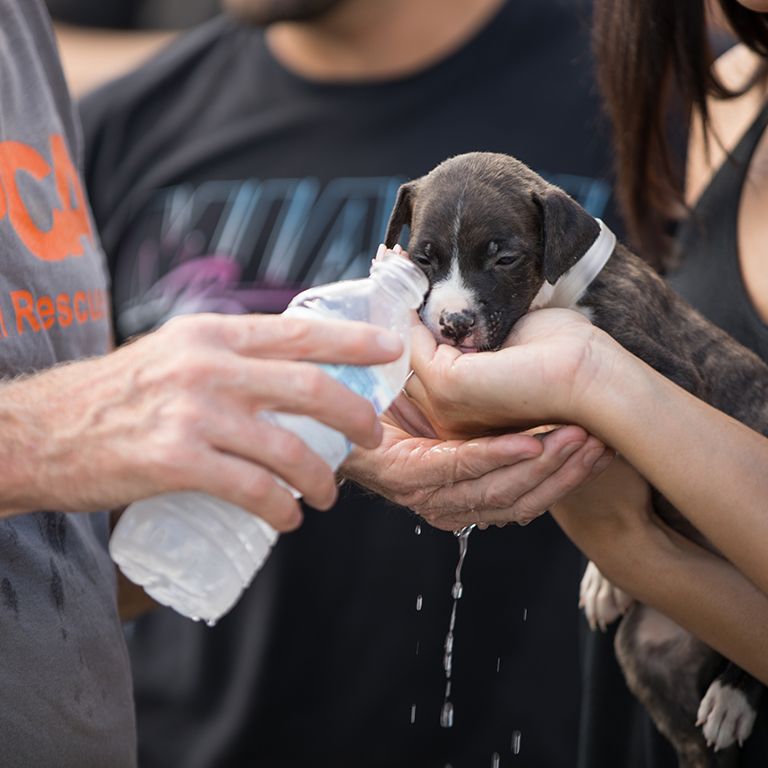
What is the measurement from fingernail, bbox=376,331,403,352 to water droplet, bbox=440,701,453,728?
2307 mm

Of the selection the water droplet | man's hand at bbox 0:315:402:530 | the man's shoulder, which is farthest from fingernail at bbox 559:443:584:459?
the man's shoulder

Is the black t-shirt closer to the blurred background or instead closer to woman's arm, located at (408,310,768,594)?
the blurred background

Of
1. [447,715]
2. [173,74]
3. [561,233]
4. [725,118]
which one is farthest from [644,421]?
[173,74]

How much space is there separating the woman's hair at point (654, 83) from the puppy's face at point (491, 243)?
548mm

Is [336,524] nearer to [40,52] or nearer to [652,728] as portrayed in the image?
[652,728]

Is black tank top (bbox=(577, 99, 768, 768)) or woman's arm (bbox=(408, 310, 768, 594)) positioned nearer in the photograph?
woman's arm (bbox=(408, 310, 768, 594))

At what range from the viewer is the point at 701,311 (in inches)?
115

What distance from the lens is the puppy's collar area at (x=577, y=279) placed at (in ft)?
8.96

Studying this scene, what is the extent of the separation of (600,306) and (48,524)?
4.53 feet

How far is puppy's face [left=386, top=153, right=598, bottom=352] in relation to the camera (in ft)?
8.39

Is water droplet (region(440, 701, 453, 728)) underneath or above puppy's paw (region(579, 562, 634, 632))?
underneath

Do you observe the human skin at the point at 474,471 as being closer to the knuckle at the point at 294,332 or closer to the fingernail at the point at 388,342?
the fingernail at the point at 388,342

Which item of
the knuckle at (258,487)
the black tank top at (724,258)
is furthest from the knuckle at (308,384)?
the black tank top at (724,258)

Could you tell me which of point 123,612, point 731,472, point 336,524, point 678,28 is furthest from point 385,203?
point 731,472
